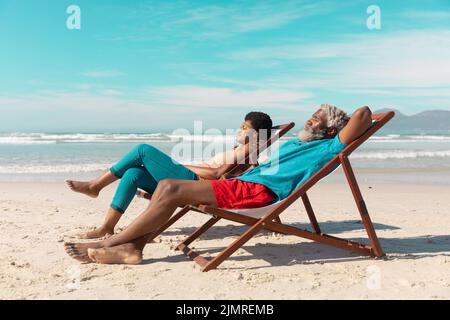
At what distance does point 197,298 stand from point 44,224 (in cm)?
316

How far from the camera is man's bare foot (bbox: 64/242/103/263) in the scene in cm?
371

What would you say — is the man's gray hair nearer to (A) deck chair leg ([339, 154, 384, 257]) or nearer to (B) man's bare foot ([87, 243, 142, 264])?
(A) deck chair leg ([339, 154, 384, 257])

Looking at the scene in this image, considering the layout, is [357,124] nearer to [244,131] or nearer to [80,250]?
[244,131]

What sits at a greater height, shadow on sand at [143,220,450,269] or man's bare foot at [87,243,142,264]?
man's bare foot at [87,243,142,264]

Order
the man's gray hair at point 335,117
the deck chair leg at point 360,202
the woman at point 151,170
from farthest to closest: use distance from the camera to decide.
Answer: the woman at point 151,170 < the man's gray hair at point 335,117 < the deck chair leg at point 360,202

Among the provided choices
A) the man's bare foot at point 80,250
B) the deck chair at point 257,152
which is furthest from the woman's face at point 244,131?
the man's bare foot at point 80,250

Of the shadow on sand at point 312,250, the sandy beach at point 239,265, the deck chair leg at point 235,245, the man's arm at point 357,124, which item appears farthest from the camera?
the shadow on sand at point 312,250

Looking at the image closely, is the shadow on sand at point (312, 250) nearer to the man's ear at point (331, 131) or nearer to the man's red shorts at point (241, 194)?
the man's red shorts at point (241, 194)

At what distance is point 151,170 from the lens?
4.46 m

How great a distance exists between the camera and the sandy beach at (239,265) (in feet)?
10.5

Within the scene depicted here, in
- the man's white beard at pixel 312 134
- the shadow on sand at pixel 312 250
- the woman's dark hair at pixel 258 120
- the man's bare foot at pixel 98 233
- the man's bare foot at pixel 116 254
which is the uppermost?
the woman's dark hair at pixel 258 120

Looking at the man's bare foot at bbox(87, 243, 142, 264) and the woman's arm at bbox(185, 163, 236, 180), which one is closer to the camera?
the man's bare foot at bbox(87, 243, 142, 264)

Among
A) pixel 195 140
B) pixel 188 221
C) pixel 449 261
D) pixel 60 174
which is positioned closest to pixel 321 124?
pixel 449 261

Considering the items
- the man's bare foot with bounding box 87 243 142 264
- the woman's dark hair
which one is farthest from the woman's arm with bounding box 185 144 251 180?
the man's bare foot with bounding box 87 243 142 264
